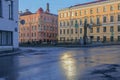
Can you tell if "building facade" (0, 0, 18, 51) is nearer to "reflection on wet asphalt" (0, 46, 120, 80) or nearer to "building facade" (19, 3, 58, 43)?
"reflection on wet asphalt" (0, 46, 120, 80)

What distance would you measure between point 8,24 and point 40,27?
77.3 m

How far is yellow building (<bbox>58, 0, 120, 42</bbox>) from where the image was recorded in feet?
275

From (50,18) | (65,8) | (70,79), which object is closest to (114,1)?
(65,8)

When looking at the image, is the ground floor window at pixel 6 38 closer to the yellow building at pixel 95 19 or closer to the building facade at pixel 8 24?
the building facade at pixel 8 24

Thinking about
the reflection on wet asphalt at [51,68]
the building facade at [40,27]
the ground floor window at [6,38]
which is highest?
the building facade at [40,27]

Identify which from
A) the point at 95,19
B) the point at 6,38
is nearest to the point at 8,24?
the point at 6,38

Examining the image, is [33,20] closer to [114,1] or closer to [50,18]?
[50,18]

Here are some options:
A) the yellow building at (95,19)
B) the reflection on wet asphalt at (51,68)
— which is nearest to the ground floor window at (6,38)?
the reflection on wet asphalt at (51,68)

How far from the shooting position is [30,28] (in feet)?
371

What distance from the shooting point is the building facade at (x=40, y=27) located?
10744 cm

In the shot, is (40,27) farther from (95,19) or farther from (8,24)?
(8,24)

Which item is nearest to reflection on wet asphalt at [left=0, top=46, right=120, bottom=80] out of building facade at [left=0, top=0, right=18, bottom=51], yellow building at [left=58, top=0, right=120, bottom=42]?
building facade at [left=0, top=0, right=18, bottom=51]

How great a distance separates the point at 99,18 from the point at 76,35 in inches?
502

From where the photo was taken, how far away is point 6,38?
1239 inches
